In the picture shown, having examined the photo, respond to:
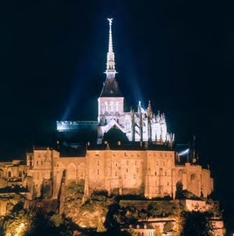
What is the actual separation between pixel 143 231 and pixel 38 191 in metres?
10.4

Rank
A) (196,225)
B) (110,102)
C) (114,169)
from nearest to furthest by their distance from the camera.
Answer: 1. (196,225)
2. (114,169)
3. (110,102)

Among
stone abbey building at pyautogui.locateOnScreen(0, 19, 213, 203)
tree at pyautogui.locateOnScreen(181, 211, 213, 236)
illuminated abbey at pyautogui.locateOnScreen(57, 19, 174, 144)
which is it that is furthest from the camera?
illuminated abbey at pyautogui.locateOnScreen(57, 19, 174, 144)

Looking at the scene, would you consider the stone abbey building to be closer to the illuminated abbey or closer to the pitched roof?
the illuminated abbey

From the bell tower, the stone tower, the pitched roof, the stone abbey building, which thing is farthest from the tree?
the pitched roof

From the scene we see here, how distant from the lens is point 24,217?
444 ft

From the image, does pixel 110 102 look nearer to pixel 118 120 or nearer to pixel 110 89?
pixel 110 89

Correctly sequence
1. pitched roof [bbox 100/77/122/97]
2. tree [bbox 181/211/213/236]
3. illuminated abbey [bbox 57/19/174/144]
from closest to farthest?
tree [bbox 181/211/213/236], illuminated abbey [bbox 57/19/174/144], pitched roof [bbox 100/77/122/97]

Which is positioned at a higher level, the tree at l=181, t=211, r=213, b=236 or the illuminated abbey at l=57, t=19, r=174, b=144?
the illuminated abbey at l=57, t=19, r=174, b=144

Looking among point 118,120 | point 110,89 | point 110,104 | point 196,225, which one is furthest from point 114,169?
point 110,89

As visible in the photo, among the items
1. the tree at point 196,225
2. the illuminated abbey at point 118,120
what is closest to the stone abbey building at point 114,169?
the illuminated abbey at point 118,120

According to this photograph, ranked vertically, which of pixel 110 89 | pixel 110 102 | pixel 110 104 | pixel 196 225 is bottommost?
pixel 196 225

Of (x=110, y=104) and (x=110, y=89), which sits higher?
(x=110, y=89)

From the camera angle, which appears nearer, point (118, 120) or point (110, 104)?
point (118, 120)

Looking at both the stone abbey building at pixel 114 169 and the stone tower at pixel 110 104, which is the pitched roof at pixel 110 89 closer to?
the stone tower at pixel 110 104
